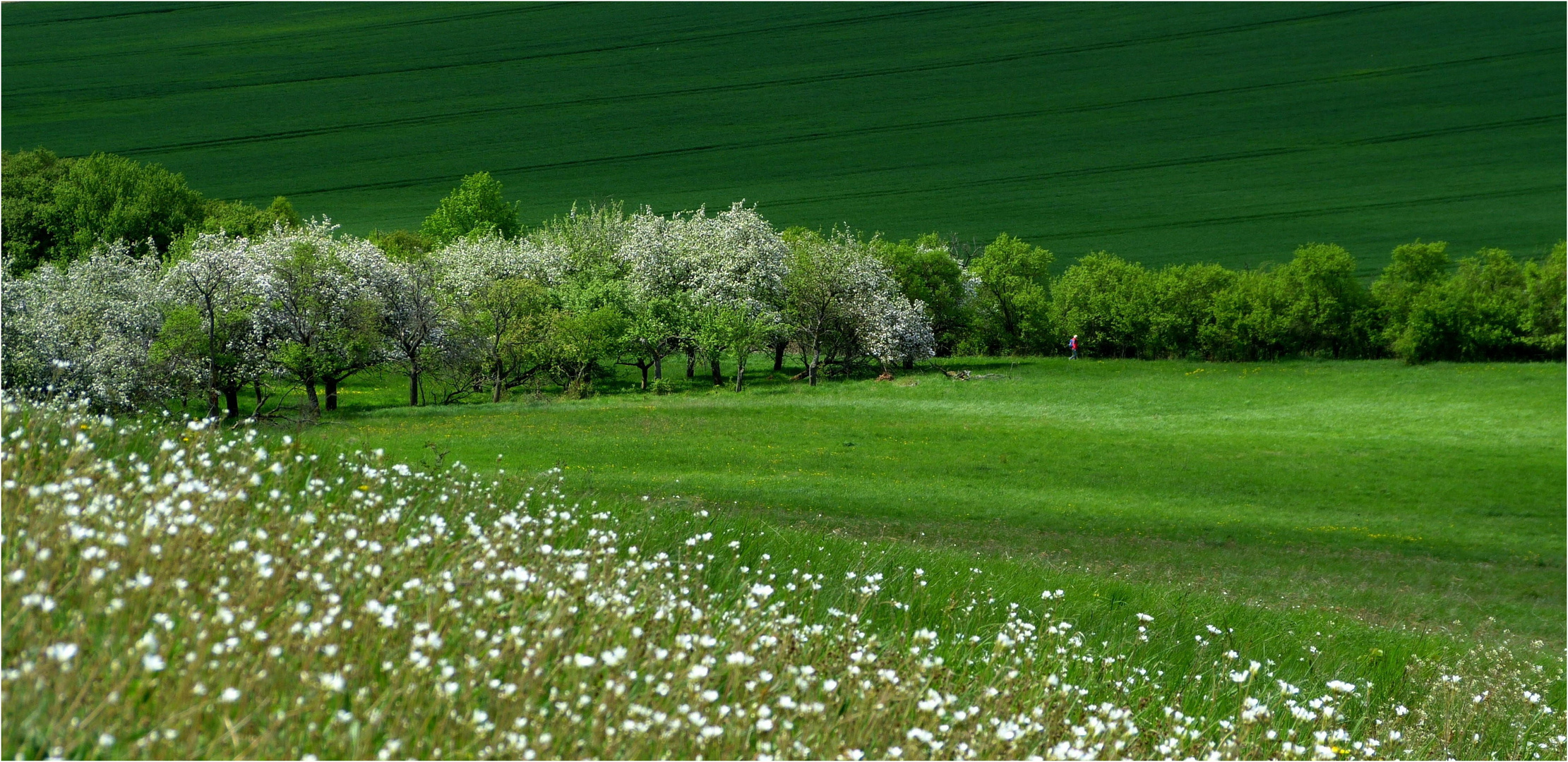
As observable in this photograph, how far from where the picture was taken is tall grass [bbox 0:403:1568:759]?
379 centimetres

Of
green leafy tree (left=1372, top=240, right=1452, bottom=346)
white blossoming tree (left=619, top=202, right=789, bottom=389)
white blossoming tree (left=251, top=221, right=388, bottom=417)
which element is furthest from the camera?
green leafy tree (left=1372, top=240, right=1452, bottom=346)

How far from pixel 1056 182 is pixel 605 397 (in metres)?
89.6

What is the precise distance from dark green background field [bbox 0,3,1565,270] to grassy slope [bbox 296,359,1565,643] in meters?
57.7

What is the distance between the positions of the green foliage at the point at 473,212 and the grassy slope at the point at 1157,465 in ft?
141

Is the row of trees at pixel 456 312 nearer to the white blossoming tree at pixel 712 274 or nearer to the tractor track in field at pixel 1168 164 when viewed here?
the white blossoming tree at pixel 712 274

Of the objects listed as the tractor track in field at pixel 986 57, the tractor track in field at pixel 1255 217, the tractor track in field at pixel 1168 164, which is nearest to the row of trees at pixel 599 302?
the tractor track in field at pixel 1255 217

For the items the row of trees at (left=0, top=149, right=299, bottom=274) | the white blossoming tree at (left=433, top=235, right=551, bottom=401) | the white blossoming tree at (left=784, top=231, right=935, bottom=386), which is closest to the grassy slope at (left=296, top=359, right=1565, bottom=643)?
the white blossoming tree at (left=784, top=231, right=935, bottom=386)

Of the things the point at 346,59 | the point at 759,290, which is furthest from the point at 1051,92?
the point at 346,59

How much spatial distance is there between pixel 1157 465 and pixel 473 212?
89.3 m

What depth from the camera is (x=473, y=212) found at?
114 meters

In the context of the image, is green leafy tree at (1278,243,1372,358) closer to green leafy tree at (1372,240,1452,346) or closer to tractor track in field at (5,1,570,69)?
green leafy tree at (1372,240,1452,346)

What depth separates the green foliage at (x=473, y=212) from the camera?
115 meters

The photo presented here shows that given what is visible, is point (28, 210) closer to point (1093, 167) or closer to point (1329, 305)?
point (1329, 305)

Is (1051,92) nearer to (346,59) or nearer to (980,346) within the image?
(980,346)
